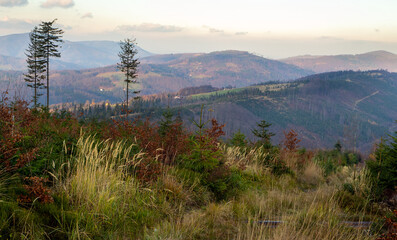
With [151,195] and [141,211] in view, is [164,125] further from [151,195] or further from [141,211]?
[141,211]

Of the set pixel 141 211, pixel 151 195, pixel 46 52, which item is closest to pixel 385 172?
pixel 151 195

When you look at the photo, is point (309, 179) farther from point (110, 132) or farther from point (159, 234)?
point (159, 234)

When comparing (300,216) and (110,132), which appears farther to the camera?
(110,132)

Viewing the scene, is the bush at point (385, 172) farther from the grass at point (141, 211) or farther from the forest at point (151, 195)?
the grass at point (141, 211)

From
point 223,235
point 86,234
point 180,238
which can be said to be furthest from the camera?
point 223,235

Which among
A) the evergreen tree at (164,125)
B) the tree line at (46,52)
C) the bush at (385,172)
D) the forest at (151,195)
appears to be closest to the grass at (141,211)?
the forest at (151,195)

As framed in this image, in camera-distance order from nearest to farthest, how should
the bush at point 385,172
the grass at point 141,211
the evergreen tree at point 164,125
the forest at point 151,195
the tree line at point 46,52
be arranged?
the grass at point 141,211, the forest at point 151,195, the bush at point 385,172, the evergreen tree at point 164,125, the tree line at point 46,52

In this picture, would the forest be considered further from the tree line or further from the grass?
the tree line

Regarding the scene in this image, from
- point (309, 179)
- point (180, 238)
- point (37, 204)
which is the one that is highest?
point (37, 204)

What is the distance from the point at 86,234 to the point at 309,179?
29.5 ft

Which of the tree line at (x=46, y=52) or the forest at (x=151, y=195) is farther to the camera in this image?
the tree line at (x=46, y=52)

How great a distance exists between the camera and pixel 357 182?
7.37 metres

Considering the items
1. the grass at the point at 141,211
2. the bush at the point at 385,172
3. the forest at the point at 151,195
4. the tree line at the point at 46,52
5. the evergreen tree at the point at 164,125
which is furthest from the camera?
the tree line at the point at 46,52

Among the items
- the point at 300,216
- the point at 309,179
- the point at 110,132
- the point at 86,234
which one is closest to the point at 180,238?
the point at 86,234
